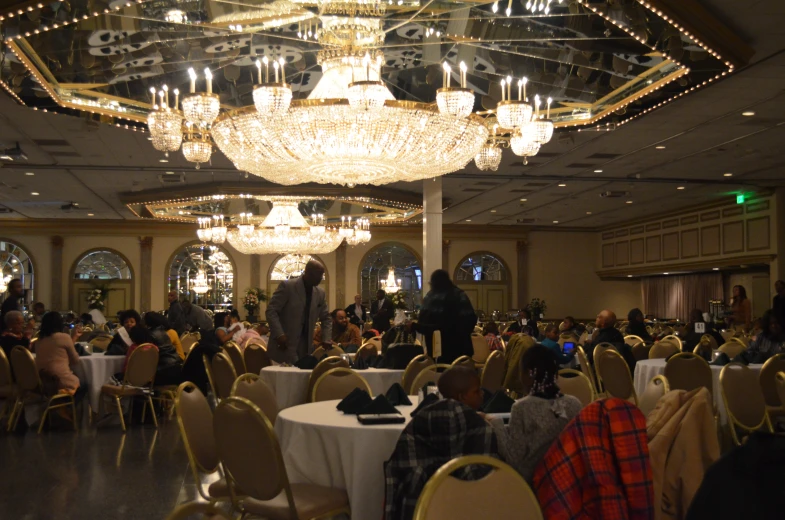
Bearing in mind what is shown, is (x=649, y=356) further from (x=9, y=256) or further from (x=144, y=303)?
(x=9, y=256)

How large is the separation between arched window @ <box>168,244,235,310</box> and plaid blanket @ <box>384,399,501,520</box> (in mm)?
22237

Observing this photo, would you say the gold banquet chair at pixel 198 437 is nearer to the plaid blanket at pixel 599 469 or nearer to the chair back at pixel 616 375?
the plaid blanket at pixel 599 469

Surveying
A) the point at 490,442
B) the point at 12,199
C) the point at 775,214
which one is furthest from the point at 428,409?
the point at 12,199

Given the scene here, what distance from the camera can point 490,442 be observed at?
3271 millimetres

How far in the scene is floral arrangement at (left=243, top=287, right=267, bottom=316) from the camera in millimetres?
24000

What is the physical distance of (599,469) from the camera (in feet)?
9.68

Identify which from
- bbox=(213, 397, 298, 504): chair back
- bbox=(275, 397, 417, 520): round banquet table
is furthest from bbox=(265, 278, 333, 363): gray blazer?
bbox=(213, 397, 298, 504): chair back

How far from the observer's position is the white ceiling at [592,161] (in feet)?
32.0

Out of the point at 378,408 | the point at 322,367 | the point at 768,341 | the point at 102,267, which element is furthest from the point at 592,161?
the point at 102,267

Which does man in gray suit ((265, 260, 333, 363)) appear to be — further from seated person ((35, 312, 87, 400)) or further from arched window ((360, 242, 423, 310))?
arched window ((360, 242, 423, 310))

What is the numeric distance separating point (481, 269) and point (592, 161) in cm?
1230

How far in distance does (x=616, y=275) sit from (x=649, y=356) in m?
17.0

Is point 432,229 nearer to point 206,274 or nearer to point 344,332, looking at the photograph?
point 344,332

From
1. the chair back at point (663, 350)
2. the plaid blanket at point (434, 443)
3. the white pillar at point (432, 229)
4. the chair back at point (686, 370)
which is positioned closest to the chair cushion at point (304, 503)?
the plaid blanket at point (434, 443)
